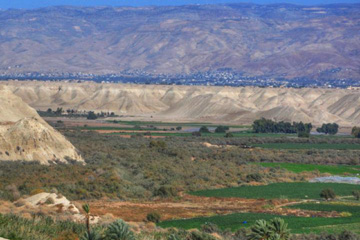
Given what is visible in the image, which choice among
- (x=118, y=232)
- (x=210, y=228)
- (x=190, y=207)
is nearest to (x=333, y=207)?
(x=190, y=207)

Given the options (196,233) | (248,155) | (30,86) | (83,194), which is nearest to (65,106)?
(30,86)

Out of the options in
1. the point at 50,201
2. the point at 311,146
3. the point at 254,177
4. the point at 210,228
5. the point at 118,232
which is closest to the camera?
the point at 118,232

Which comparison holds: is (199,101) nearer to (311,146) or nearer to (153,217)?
(311,146)

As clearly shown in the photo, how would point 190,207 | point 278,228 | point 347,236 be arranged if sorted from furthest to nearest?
point 190,207, point 347,236, point 278,228

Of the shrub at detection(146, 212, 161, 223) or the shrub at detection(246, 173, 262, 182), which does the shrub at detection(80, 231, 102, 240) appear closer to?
the shrub at detection(146, 212, 161, 223)

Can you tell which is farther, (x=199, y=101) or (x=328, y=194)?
(x=199, y=101)

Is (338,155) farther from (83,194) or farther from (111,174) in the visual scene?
(83,194)

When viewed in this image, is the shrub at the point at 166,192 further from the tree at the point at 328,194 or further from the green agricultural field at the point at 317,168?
the green agricultural field at the point at 317,168
